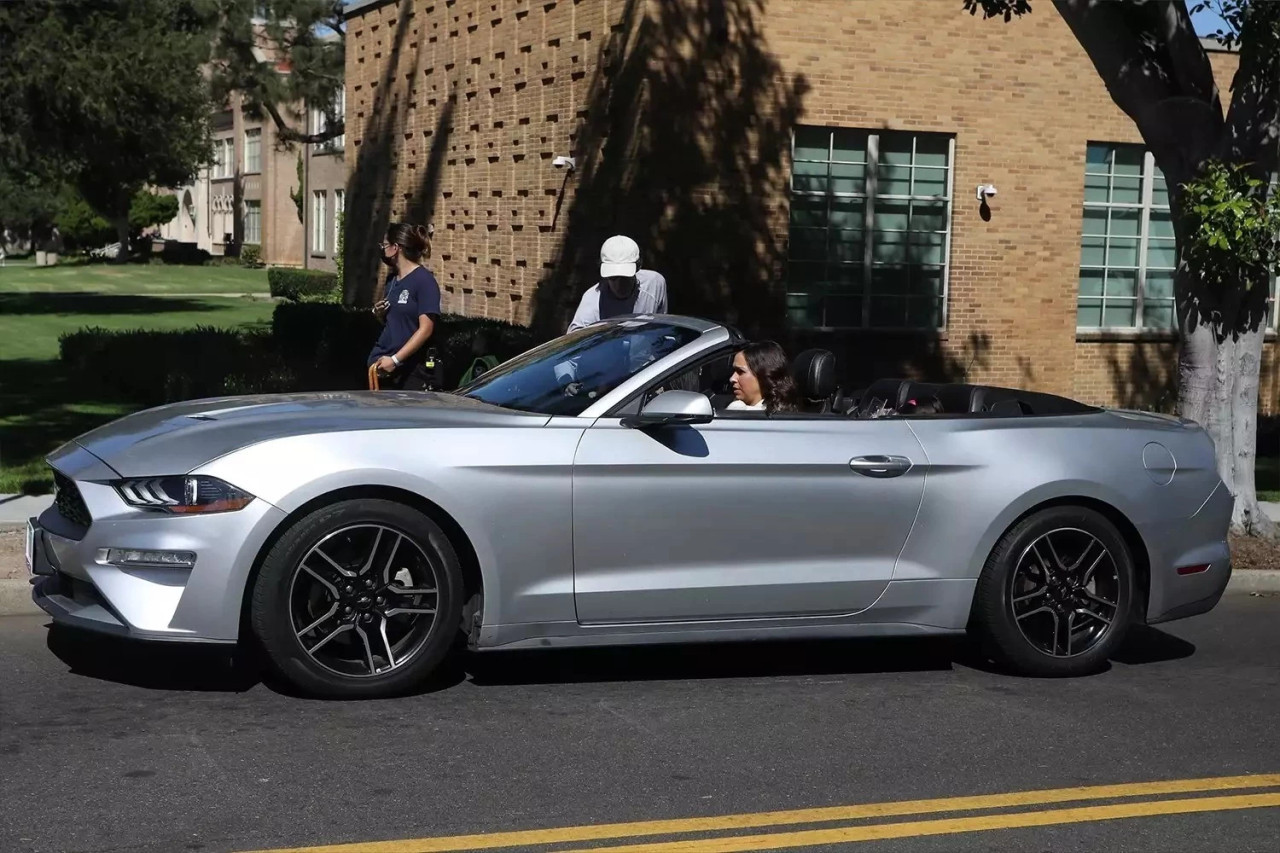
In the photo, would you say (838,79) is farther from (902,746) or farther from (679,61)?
(902,746)

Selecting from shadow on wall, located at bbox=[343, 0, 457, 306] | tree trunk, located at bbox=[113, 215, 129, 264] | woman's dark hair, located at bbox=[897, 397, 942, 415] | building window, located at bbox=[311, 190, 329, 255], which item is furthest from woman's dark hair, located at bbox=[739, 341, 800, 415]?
tree trunk, located at bbox=[113, 215, 129, 264]

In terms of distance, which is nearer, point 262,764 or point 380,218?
point 262,764

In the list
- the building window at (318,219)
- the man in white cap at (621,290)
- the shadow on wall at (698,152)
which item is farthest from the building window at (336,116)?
the man in white cap at (621,290)

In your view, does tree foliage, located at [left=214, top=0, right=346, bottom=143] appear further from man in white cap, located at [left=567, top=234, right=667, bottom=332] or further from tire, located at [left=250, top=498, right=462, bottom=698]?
tire, located at [left=250, top=498, right=462, bottom=698]

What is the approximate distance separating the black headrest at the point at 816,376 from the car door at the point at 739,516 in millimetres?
394

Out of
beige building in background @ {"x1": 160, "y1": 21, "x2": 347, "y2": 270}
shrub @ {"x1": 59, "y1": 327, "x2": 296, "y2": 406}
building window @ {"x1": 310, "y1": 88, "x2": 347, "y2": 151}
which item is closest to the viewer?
shrub @ {"x1": 59, "y1": 327, "x2": 296, "y2": 406}

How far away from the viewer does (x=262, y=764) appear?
5543 mm

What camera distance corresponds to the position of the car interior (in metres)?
7.36

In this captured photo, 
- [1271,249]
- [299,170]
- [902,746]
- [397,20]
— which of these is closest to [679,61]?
[1271,249]

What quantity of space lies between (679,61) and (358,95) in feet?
41.5

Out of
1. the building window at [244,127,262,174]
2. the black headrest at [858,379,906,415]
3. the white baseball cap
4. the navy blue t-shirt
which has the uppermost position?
the building window at [244,127,262,174]

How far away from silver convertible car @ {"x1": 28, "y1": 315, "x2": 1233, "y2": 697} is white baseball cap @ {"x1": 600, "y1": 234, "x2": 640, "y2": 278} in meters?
2.40

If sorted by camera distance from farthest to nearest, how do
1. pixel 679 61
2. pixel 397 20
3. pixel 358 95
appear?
pixel 358 95, pixel 397 20, pixel 679 61

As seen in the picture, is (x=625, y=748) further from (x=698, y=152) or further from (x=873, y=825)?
(x=698, y=152)
